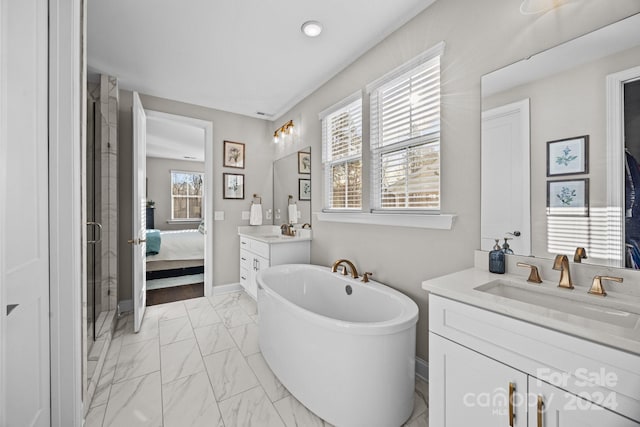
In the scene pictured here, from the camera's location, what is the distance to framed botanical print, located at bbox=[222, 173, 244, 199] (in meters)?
3.72

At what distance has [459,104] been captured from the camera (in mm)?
1670

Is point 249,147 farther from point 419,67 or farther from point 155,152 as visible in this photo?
point 155,152

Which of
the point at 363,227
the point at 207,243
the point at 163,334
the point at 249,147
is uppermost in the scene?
the point at 249,147

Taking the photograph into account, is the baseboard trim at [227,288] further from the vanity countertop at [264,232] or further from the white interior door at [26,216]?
the white interior door at [26,216]

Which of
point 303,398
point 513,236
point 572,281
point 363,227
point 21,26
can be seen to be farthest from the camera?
point 363,227

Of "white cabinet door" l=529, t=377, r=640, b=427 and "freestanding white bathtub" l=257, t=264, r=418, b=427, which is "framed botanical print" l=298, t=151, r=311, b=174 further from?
"white cabinet door" l=529, t=377, r=640, b=427

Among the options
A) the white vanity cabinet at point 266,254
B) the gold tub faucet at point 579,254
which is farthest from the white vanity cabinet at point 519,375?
the white vanity cabinet at point 266,254

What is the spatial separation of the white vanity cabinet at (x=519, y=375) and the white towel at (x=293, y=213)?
2.45 metres

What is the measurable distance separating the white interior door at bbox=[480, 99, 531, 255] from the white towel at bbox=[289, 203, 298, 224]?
2297 millimetres

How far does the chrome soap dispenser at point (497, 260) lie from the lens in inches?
55.1

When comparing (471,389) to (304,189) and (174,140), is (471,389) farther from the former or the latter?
(174,140)

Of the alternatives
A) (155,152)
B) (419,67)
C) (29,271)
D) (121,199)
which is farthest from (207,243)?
(155,152)

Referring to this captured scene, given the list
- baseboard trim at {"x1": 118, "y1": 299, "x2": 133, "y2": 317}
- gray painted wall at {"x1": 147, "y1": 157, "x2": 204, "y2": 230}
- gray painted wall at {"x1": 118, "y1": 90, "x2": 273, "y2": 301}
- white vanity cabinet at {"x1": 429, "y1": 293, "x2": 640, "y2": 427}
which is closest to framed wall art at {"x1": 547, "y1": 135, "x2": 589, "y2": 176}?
white vanity cabinet at {"x1": 429, "y1": 293, "x2": 640, "y2": 427}

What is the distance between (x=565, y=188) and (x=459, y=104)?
0.77 metres
